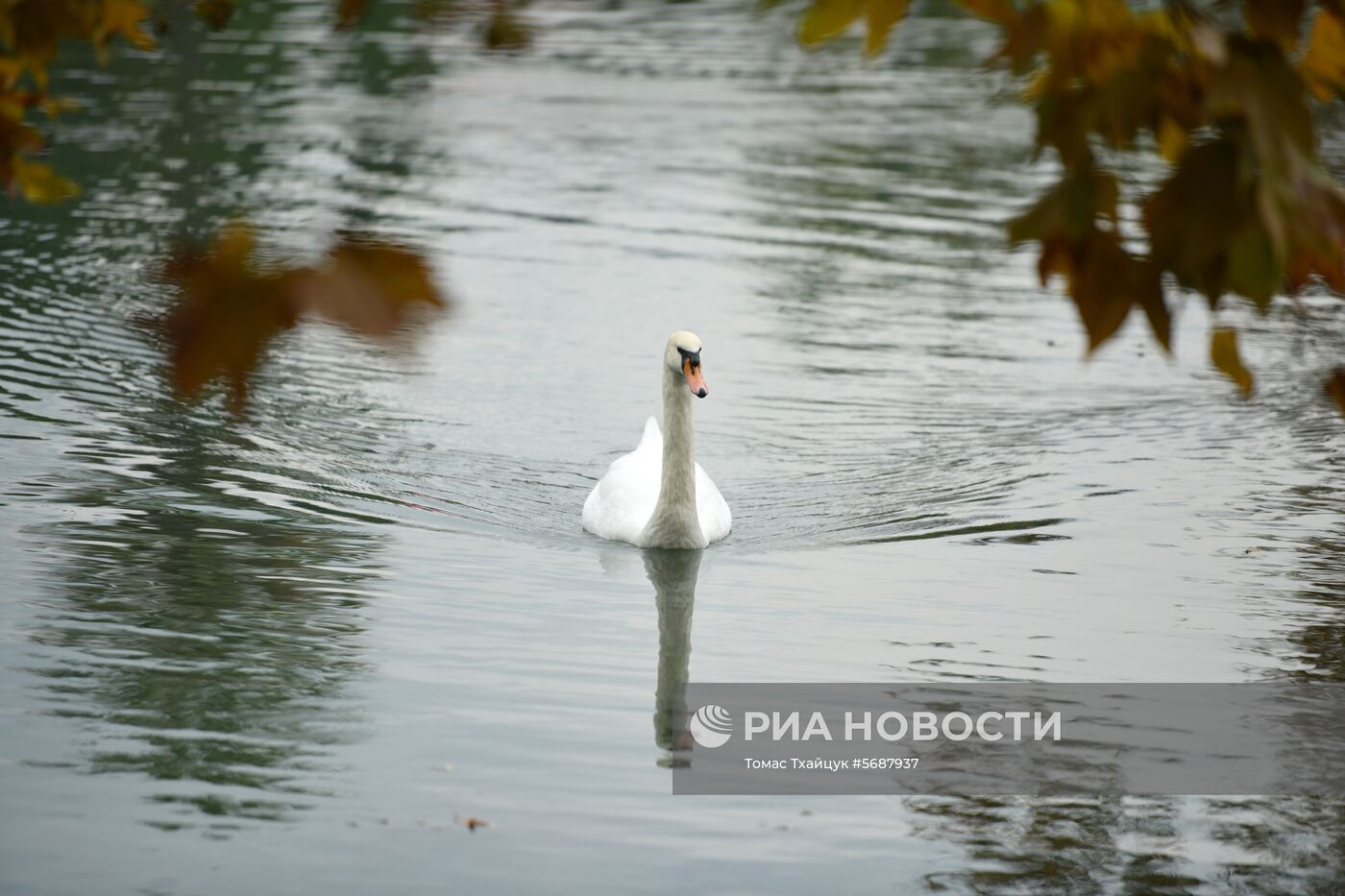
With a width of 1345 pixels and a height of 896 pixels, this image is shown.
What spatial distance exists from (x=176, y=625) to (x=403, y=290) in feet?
20.8

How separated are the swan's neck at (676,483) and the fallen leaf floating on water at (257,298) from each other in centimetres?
742

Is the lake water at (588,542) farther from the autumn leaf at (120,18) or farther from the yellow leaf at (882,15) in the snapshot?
the yellow leaf at (882,15)

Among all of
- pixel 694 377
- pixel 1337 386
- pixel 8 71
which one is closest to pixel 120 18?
pixel 8 71

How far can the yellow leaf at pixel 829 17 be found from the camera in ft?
10.3

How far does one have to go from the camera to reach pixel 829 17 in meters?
3.16

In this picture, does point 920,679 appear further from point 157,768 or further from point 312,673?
point 157,768

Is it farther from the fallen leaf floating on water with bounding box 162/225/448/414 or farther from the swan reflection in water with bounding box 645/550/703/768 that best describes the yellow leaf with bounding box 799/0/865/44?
the swan reflection in water with bounding box 645/550/703/768

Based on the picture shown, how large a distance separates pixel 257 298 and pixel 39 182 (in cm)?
324

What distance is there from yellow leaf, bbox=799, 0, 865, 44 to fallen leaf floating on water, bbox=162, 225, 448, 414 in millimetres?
1008

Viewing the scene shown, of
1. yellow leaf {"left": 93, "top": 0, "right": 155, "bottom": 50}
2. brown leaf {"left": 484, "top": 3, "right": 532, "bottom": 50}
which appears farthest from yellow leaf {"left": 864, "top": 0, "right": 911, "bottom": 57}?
yellow leaf {"left": 93, "top": 0, "right": 155, "bottom": 50}

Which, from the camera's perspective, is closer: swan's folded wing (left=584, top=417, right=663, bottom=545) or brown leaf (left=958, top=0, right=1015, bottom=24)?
brown leaf (left=958, top=0, right=1015, bottom=24)

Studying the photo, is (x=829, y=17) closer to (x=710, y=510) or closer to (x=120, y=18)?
(x=120, y=18)

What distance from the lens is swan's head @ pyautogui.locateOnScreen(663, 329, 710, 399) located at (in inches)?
394

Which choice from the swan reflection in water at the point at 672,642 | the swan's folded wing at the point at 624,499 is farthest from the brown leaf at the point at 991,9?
the swan's folded wing at the point at 624,499
